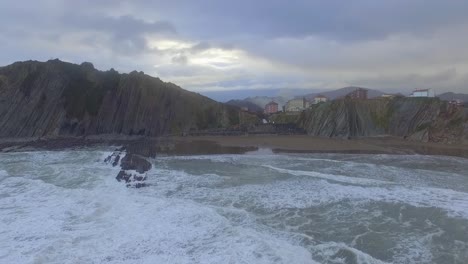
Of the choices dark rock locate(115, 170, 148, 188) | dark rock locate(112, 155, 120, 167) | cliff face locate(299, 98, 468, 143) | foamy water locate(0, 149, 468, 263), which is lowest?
foamy water locate(0, 149, 468, 263)

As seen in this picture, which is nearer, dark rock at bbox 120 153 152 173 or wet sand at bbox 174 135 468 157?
dark rock at bbox 120 153 152 173

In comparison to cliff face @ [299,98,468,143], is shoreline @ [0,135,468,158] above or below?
below

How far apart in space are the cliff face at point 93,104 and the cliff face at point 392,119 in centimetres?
1355

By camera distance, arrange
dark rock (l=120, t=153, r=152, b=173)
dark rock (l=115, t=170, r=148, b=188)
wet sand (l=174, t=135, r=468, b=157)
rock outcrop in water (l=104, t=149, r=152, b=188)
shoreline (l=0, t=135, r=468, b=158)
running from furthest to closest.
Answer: shoreline (l=0, t=135, r=468, b=158)
wet sand (l=174, t=135, r=468, b=157)
dark rock (l=120, t=153, r=152, b=173)
rock outcrop in water (l=104, t=149, r=152, b=188)
dark rock (l=115, t=170, r=148, b=188)

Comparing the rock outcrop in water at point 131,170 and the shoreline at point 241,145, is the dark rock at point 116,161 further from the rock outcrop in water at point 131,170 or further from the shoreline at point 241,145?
the shoreline at point 241,145

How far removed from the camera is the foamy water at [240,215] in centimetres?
1258

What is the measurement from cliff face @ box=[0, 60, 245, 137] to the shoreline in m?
3.35

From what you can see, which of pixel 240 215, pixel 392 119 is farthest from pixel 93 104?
pixel 240 215

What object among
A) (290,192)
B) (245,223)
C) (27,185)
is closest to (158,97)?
(27,185)

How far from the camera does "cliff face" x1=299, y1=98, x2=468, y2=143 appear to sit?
43.0 m

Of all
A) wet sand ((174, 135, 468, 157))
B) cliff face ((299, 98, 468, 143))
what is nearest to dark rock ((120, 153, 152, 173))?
wet sand ((174, 135, 468, 157))

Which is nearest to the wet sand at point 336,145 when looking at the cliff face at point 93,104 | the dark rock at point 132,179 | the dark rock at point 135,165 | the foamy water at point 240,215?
the cliff face at point 93,104

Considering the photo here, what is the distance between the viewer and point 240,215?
1645cm

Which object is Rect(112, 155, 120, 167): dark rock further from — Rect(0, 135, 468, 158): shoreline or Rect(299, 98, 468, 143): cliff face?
Rect(299, 98, 468, 143): cliff face
